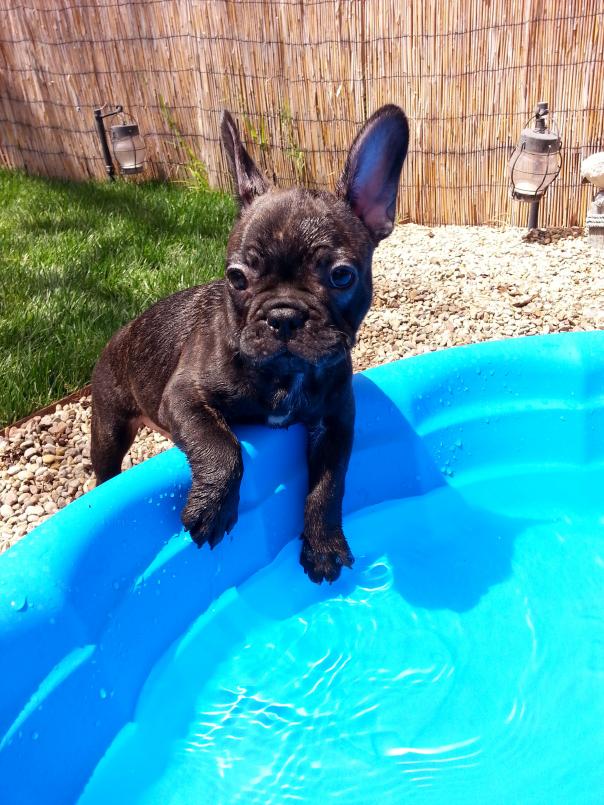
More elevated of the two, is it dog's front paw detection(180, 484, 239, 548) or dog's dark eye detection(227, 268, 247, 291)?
dog's dark eye detection(227, 268, 247, 291)

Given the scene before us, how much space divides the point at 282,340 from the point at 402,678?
1449mm

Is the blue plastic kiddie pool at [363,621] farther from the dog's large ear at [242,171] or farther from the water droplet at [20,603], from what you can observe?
the dog's large ear at [242,171]

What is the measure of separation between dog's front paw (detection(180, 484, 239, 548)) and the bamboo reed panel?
5.21 meters

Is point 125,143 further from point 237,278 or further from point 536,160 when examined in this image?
point 237,278

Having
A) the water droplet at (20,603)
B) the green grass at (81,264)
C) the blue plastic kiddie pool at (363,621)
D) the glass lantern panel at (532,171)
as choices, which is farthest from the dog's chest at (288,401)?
the glass lantern panel at (532,171)

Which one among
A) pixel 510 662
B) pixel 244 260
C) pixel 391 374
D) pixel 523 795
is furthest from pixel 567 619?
pixel 244 260

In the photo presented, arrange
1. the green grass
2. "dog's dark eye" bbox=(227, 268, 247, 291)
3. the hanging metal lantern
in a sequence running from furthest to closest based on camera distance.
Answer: the hanging metal lantern
the green grass
"dog's dark eye" bbox=(227, 268, 247, 291)

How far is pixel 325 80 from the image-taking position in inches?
289

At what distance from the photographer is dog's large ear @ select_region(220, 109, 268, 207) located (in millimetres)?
3104

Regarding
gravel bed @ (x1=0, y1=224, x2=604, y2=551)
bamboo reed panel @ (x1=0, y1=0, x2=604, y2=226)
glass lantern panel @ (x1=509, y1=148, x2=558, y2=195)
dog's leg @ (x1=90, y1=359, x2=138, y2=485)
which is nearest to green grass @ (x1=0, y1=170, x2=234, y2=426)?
gravel bed @ (x1=0, y1=224, x2=604, y2=551)

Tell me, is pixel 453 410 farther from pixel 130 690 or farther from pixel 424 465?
pixel 130 690

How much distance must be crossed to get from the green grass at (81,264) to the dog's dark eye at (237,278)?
2.17 m

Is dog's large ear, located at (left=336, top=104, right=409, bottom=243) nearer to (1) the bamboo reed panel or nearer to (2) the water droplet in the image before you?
(2) the water droplet

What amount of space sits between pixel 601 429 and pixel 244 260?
6.98 feet
